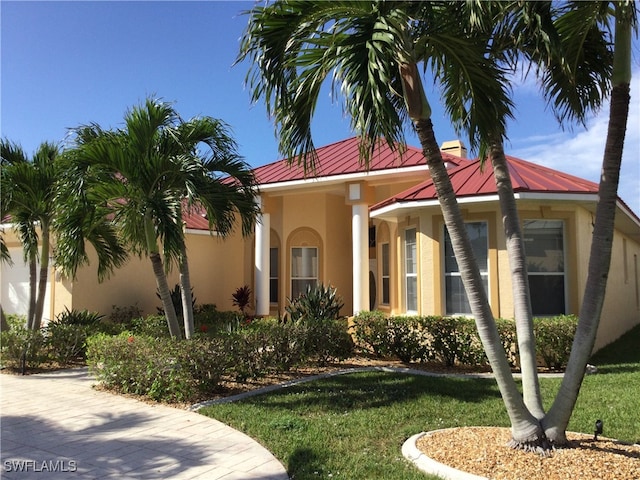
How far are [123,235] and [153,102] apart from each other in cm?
231

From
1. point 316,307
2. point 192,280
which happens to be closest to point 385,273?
point 316,307

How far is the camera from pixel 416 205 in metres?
11.4

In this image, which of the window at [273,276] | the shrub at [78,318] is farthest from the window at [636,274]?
the shrub at [78,318]

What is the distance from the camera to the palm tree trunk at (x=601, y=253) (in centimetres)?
478

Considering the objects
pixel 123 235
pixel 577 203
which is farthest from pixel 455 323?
pixel 123 235

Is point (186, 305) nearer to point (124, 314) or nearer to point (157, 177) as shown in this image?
point (157, 177)

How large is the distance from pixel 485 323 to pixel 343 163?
35.4 ft

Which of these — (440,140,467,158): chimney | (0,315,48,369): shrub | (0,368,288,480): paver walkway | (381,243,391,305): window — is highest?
(440,140,467,158): chimney

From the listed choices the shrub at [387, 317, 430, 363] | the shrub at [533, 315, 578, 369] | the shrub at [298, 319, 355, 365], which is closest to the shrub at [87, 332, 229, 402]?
the shrub at [298, 319, 355, 365]

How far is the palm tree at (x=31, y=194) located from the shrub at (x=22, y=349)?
0.93 metres

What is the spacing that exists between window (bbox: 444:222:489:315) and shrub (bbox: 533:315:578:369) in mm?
1632

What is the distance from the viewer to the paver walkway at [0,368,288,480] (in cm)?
504

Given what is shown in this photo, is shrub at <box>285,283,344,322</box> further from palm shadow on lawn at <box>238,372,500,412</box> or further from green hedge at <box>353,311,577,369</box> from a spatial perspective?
palm shadow on lawn at <box>238,372,500,412</box>

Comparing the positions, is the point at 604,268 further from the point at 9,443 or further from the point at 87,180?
the point at 87,180
